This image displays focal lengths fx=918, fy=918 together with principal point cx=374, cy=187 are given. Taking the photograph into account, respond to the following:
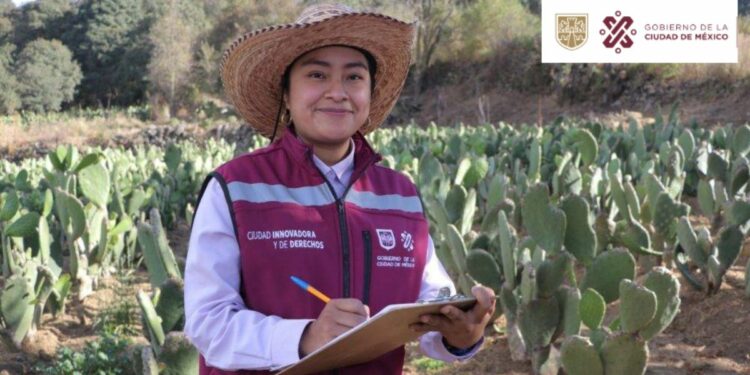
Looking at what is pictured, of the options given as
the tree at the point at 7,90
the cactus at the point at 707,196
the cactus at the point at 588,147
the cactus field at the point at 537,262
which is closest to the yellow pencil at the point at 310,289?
the cactus field at the point at 537,262

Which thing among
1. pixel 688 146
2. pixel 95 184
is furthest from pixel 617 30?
pixel 95 184

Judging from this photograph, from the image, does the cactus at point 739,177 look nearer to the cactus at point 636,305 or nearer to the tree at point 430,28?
the cactus at point 636,305

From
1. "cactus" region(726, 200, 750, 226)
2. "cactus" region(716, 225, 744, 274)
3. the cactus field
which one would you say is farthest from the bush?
"cactus" region(726, 200, 750, 226)

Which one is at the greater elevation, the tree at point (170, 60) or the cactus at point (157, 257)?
the tree at point (170, 60)

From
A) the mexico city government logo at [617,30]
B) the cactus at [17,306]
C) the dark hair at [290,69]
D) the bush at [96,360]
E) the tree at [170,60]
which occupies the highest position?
the tree at [170,60]

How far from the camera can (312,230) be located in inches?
69.3

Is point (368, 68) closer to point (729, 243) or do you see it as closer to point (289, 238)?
point (289, 238)

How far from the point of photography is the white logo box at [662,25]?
771 inches

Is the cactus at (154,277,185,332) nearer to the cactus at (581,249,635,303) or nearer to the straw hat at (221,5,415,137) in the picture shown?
the straw hat at (221,5,415,137)

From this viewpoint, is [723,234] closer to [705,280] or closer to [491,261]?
[705,280]

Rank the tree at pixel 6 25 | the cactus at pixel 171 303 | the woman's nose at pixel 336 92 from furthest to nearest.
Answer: the tree at pixel 6 25 < the cactus at pixel 171 303 < the woman's nose at pixel 336 92

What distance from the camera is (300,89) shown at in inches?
75.5

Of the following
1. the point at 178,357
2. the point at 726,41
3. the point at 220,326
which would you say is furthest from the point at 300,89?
the point at 726,41

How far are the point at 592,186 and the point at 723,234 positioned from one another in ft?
4.18
